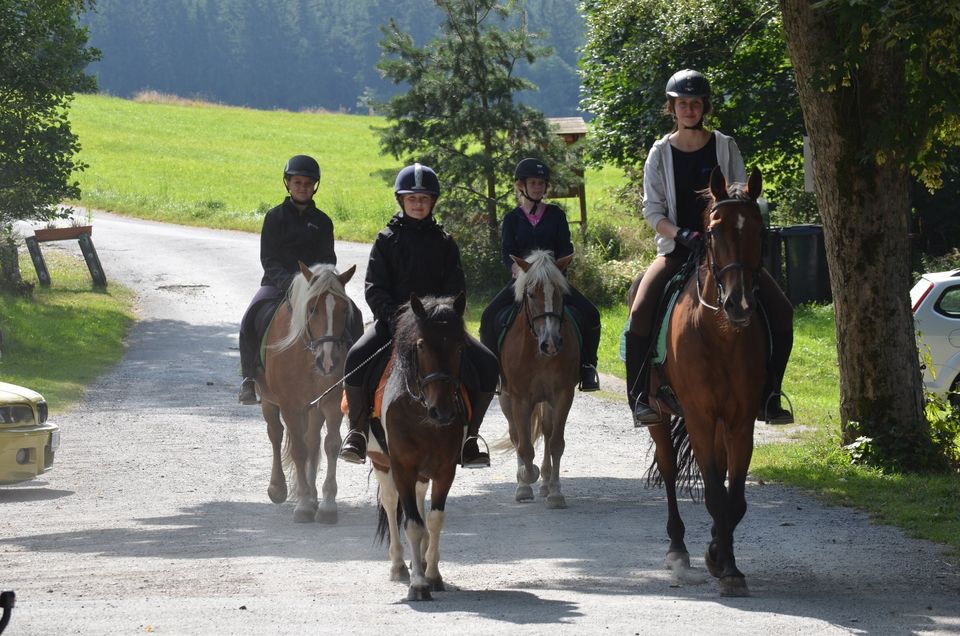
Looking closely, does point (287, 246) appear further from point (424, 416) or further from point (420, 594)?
point (420, 594)

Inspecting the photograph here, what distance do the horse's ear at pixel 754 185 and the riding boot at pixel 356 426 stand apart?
291 centimetres

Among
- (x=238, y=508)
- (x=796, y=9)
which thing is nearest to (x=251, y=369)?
(x=238, y=508)

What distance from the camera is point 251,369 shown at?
12.3 metres

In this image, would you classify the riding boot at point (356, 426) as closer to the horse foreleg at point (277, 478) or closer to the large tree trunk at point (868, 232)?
the horse foreleg at point (277, 478)

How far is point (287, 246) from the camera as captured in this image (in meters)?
12.5

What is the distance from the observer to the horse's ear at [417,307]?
319 inches

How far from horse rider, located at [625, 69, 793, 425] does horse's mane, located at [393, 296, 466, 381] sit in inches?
64.3

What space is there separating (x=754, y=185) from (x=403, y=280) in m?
2.50

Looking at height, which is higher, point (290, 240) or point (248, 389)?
point (290, 240)

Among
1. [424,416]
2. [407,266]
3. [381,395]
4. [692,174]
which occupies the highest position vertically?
[692,174]

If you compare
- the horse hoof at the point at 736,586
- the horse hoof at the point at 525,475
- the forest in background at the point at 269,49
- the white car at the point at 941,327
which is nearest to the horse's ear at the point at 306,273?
the horse hoof at the point at 525,475

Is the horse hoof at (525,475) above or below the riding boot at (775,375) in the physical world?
below

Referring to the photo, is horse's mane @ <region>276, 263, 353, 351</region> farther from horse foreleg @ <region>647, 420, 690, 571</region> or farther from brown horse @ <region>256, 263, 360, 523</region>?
horse foreleg @ <region>647, 420, 690, 571</region>

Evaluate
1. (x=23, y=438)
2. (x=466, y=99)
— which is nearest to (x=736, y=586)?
(x=23, y=438)
